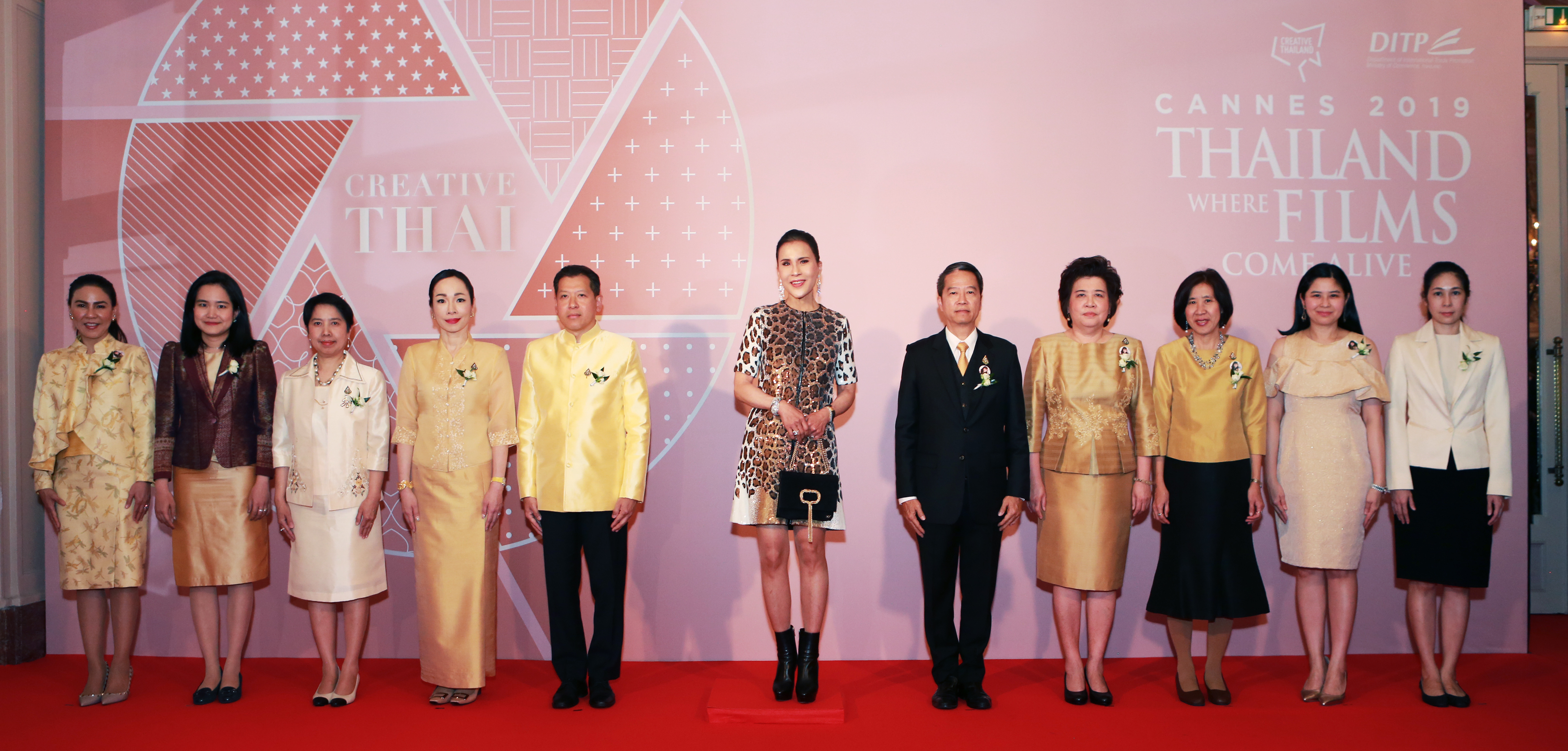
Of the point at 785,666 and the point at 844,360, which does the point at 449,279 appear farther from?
the point at 785,666

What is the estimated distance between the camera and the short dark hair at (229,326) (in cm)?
332

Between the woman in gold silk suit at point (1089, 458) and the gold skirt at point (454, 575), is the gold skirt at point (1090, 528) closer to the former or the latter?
the woman in gold silk suit at point (1089, 458)

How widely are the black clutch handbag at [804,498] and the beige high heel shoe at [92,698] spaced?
2867 millimetres

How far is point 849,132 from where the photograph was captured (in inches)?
155

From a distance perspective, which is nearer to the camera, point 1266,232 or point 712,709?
point 712,709

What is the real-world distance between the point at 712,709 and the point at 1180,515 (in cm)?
201

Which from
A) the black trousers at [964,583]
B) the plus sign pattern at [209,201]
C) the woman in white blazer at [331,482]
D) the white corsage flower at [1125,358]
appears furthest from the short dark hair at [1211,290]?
the plus sign pattern at [209,201]

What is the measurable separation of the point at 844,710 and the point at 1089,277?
1946mm

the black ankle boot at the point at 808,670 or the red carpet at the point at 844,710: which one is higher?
the black ankle boot at the point at 808,670

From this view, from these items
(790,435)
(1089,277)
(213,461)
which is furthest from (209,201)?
(1089,277)

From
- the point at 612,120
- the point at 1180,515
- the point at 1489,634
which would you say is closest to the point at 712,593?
the point at 1180,515

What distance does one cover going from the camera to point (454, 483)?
3.21 m

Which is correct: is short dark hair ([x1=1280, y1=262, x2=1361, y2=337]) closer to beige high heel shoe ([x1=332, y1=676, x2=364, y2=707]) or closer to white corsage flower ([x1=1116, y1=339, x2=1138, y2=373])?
white corsage flower ([x1=1116, y1=339, x2=1138, y2=373])

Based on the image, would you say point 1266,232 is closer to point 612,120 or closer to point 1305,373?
point 1305,373
